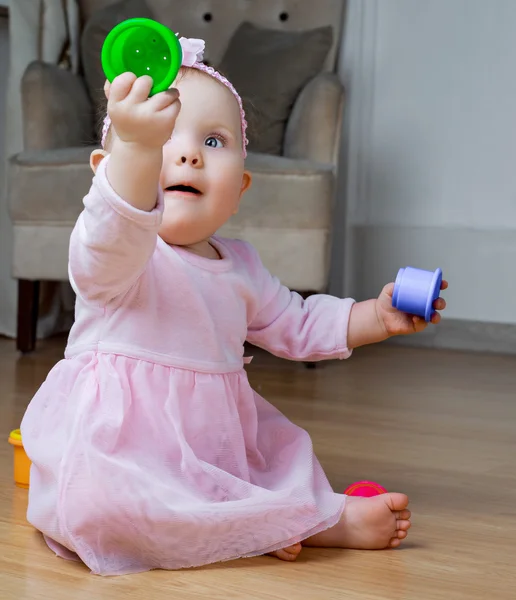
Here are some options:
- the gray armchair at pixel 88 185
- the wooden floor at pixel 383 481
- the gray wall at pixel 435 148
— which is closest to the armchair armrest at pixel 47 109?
the gray armchair at pixel 88 185

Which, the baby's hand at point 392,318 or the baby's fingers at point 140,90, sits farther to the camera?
the baby's hand at point 392,318

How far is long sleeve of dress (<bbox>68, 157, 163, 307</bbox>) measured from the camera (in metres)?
0.76

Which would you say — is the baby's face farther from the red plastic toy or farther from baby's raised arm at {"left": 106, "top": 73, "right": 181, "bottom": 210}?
the red plastic toy

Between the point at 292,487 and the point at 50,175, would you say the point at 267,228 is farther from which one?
the point at 292,487

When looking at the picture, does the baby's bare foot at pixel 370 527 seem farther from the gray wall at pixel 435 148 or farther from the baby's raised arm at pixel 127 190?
the gray wall at pixel 435 148

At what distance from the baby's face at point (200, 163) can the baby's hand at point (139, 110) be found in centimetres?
17

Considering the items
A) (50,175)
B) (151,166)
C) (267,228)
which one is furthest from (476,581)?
(50,175)

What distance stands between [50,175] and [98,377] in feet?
4.21

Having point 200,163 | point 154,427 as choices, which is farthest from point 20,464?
point 200,163

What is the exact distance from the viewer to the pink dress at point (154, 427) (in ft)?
2.70

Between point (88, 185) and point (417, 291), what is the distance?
1.24 m

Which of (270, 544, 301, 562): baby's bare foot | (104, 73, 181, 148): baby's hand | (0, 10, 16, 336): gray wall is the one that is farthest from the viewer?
(0, 10, 16, 336): gray wall

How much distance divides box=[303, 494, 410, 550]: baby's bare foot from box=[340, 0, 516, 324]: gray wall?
5.50 ft

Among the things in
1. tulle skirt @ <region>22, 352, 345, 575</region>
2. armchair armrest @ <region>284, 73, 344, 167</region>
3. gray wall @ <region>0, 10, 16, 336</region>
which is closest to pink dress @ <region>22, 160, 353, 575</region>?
tulle skirt @ <region>22, 352, 345, 575</region>
